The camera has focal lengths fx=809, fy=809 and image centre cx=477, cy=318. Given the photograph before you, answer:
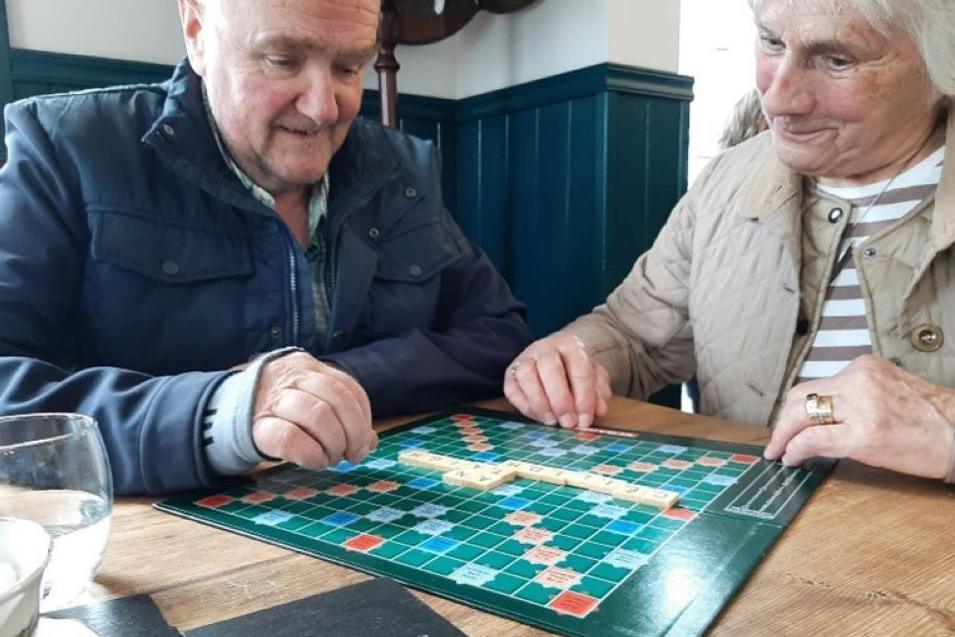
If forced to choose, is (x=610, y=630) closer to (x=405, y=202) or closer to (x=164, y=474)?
(x=164, y=474)

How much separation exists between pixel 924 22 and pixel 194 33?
1108mm

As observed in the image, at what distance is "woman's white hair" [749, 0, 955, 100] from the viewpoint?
1.12 meters

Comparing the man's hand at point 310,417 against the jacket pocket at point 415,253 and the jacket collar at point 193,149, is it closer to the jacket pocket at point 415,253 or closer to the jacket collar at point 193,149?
the jacket collar at point 193,149

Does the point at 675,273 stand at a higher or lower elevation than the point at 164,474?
higher

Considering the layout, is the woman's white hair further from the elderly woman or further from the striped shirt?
the striped shirt

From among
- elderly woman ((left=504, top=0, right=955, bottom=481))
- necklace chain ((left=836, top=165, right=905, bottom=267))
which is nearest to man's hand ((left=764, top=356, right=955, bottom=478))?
elderly woman ((left=504, top=0, right=955, bottom=481))

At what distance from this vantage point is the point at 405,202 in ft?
4.89

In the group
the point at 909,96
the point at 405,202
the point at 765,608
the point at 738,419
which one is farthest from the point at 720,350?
the point at 765,608

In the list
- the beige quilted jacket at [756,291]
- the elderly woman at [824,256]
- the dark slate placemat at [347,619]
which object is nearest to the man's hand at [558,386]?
the elderly woman at [824,256]

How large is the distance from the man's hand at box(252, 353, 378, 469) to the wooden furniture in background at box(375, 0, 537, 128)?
5.49 feet

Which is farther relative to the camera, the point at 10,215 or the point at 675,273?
the point at 675,273

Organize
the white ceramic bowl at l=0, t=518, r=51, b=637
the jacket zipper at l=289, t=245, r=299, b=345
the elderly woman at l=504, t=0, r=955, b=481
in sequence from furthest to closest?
the jacket zipper at l=289, t=245, r=299, b=345 < the elderly woman at l=504, t=0, r=955, b=481 < the white ceramic bowl at l=0, t=518, r=51, b=637

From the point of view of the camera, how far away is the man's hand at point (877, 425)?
896mm

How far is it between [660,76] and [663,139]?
A: 0.69 ft
